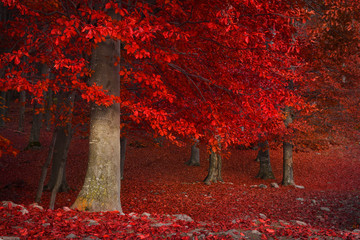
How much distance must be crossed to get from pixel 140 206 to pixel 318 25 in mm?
8098

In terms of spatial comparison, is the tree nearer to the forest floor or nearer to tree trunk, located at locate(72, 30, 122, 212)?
tree trunk, located at locate(72, 30, 122, 212)

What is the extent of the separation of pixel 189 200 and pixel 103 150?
6028 mm

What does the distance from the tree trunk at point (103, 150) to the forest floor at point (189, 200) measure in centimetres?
51

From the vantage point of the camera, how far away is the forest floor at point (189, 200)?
5.67 metres

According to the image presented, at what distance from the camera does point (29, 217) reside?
616 cm

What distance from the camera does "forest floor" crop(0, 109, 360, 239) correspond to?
5.67 metres

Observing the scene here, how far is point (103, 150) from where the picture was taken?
25.3 feet

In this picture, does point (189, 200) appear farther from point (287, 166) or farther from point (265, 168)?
point (265, 168)

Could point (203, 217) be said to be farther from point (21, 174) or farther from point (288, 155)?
point (21, 174)

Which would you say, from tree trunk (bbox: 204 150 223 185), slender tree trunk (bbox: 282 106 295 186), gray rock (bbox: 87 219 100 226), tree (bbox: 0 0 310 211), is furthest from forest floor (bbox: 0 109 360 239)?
tree (bbox: 0 0 310 211)

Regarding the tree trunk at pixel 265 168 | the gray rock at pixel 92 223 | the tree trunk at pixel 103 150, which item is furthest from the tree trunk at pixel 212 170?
the gray rock at pixel 92 223

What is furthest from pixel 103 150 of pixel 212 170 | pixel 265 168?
pixel 265 168

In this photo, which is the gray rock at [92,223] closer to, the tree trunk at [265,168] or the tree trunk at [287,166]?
the tree trunk at [287,166]

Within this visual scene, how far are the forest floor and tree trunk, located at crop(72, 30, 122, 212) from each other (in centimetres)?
51
